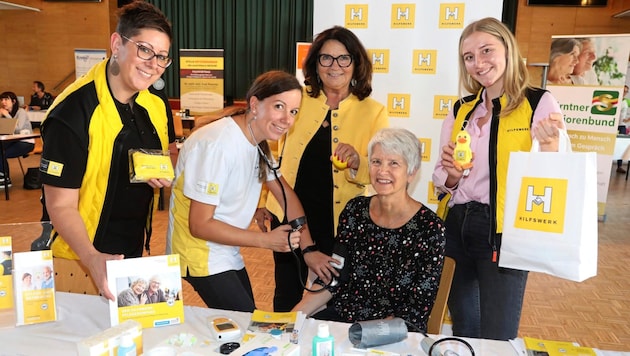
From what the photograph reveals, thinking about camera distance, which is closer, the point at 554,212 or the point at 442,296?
the point at 554,212

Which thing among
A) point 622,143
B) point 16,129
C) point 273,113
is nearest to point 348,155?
point 273,113

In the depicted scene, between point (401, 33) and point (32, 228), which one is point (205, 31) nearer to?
point (401, 33)

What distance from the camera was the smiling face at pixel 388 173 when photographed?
1.98m

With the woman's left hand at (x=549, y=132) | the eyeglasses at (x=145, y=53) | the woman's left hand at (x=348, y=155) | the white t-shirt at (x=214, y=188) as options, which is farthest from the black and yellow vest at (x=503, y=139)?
the eyeglasses at (x=145, y=53)

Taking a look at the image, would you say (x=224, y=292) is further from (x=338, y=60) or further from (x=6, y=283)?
(x=338, y=60)

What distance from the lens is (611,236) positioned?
19.0ft

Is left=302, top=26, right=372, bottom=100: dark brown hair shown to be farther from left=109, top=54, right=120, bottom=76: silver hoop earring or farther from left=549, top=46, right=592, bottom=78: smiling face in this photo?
left=549, top=46, right=592, bottom=78: smiling face

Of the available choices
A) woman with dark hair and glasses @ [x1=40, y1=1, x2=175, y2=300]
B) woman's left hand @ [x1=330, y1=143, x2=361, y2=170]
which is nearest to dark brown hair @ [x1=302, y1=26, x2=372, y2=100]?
woman's left hand @ [x1=330, y1=143, x2=361, y2=170]

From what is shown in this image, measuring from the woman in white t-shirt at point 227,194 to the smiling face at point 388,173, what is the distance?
1.31 feet

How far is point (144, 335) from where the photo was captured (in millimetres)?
1507

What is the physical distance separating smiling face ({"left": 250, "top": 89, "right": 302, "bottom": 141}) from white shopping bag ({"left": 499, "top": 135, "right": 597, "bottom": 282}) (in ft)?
2.82

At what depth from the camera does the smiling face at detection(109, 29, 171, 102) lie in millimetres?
1694

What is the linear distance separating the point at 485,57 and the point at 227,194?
115cm

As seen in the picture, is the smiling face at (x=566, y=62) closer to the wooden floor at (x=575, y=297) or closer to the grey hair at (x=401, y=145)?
the wooden floor at (x=575, y=297)
